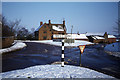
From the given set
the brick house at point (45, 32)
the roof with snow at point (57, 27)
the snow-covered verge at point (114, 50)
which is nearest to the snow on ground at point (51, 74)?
the snow-covered verge at point (114, 50)

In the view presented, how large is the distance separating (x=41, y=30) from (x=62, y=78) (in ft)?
151

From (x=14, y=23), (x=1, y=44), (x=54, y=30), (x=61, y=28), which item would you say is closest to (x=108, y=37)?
(x=61, y=28)

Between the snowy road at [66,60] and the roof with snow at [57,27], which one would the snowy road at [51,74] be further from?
the roof with snow at [57,27]

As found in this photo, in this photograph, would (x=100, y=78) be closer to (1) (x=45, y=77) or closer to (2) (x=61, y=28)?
(1) (x=45, y=77)

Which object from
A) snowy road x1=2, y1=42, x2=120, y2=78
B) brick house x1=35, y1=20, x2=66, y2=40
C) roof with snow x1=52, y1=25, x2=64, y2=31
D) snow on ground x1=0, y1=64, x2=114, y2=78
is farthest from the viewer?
roof with snow x1=52, y1=25, x2=64, y2=31

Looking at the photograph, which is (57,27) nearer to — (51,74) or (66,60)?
(66,60)

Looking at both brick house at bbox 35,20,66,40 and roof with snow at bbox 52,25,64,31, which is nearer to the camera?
brick house at bbox 35,20,66,40

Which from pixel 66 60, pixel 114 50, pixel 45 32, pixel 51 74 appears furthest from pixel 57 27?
pixel 51 74

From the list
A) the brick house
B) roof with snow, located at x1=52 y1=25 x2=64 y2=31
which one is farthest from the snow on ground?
roof with snow, located at x1=52 y1=25 x2=64 y2=31

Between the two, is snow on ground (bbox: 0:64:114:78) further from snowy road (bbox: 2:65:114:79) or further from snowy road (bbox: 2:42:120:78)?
snowy road (bbox: 2:42:120:78)

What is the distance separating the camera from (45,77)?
340 cm

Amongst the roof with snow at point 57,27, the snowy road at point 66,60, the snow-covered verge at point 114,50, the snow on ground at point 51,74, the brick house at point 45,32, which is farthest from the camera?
the roof with snow at point 57,27

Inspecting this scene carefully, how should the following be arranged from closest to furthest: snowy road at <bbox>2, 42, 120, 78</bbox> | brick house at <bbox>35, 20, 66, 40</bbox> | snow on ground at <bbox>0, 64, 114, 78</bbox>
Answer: snow on ground at <bbox>0, 64, 114, 78</bbox>
snowy road at <bbox>2, 42, 120, 78</bbox>
brick house at <bbox>35, 20, 66, 40</bbox>

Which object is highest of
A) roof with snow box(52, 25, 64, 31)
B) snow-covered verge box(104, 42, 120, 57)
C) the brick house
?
roof with snow box(52, 25, 64, 31)
